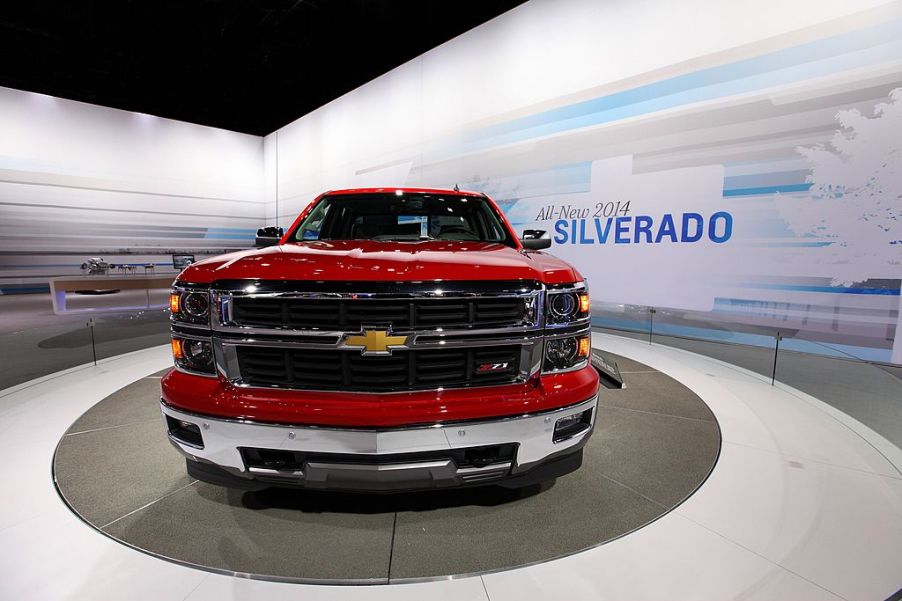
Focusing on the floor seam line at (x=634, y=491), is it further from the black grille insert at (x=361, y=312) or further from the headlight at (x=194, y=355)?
the headlight at (x=194, y=355)

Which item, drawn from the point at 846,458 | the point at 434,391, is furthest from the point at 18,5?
the point at 846,458

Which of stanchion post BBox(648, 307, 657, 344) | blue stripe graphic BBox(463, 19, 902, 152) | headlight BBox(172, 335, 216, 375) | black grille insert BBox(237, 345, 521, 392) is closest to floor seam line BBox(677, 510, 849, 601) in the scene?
black grille insert BBox(237, 345, 521, 392)

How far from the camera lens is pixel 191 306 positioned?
180 cm

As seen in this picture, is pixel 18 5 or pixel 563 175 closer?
pixel 563 175

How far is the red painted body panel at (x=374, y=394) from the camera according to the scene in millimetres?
1622

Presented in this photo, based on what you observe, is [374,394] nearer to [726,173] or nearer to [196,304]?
[196,304]

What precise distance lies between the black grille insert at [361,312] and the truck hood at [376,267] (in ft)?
0.30

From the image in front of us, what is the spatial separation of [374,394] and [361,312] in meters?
0.33

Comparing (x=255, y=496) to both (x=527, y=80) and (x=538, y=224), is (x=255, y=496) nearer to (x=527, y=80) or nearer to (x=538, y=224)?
(x=538, y=224)

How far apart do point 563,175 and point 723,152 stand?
7.14 ft

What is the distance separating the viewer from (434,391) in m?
1.73

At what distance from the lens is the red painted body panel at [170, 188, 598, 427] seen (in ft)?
5.32

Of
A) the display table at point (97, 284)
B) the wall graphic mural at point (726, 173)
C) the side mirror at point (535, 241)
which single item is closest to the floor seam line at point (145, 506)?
the side mirror at point (535, 241)

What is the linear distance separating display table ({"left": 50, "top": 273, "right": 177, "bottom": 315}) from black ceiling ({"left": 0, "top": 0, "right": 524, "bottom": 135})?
15.9 ft
